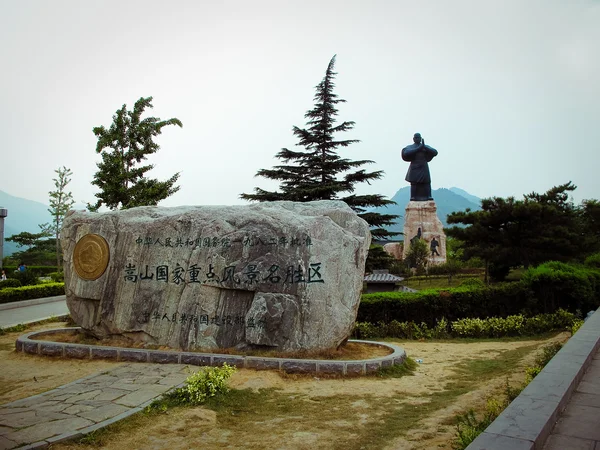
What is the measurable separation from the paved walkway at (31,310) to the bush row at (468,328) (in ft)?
28.9

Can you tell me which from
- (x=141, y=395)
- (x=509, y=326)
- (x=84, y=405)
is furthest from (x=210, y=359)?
(x=509, y=326)

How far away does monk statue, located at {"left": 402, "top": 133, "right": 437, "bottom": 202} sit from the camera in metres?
29.2

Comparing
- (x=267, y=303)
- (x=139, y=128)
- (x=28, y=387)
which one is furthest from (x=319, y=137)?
(x=28, y=387)

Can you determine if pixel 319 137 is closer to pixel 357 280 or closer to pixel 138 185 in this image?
pixel 138 185

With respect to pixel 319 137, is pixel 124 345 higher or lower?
lower

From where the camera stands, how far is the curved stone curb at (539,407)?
318cm

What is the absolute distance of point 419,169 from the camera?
29.3m

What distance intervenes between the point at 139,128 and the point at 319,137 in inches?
284

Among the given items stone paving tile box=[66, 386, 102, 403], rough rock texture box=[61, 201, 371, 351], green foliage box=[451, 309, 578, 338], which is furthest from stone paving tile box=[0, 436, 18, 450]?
green foliage box=[451, 309, 578, 338]

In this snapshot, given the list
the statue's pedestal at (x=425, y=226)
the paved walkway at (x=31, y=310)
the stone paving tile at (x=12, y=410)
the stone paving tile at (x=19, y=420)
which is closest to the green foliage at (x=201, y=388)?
the stone paving tile at (x=19, y=420)

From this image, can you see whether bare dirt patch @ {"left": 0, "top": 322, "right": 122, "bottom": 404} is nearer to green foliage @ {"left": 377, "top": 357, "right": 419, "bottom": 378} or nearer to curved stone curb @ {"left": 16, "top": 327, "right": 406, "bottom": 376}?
curved stone curb @ {"left": 16, "top": 327, "right": 406, "bottom": 376}

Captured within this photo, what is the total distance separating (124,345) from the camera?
27.2 feet

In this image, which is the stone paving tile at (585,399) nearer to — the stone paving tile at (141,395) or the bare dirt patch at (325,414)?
the bare dirt patch at (325,414)

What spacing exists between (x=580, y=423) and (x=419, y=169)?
86.6ft
